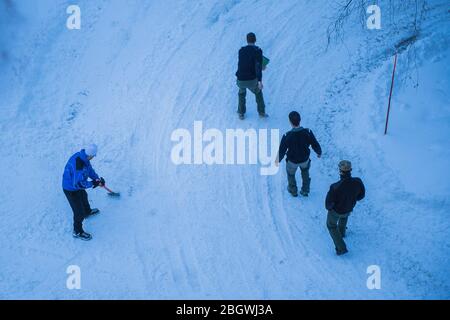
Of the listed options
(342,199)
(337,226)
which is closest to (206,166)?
(337,226)

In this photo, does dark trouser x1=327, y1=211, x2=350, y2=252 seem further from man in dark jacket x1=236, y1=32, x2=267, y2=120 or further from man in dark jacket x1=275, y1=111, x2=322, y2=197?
man in dark jacket x1=236, y1=32, x2=267, y2=120

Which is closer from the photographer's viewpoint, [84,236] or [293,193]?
[84,236]

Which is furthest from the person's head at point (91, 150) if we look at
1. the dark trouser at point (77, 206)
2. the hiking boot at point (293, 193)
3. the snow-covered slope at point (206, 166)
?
the hiking boot at point (293, 193)

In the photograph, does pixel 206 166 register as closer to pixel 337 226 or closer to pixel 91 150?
pixel 91 150

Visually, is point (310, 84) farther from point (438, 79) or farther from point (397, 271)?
point (397, 271)

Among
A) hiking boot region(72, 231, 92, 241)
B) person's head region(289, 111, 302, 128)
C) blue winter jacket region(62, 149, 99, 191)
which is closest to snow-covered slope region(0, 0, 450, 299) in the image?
hiking boot region(72, 231, 92, 241)
